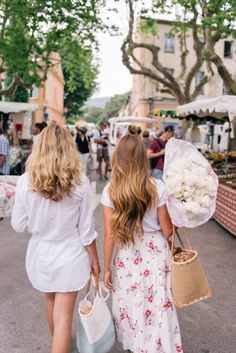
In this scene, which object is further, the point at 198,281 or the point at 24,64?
the point at 24,64

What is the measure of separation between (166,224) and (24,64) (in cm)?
1263

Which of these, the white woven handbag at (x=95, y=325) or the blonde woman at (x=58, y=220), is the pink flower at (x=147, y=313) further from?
the blonde woman at (x=58, y=220)

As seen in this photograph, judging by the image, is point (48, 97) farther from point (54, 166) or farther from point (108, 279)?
point (54, 166)

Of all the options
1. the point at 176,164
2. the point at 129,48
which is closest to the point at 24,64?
the point at 129,48

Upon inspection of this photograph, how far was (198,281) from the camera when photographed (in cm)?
253

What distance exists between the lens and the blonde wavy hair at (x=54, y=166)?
2.29 metres

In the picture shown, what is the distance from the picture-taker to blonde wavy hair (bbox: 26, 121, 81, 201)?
7.52ft

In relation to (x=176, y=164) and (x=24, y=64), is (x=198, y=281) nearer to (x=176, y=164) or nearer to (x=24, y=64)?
(x=176, y=164)

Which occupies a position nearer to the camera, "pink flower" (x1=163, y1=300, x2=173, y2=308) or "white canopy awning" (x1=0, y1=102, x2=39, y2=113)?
"pink flower" (x1=163, y1=300, x2=173, y2=308)

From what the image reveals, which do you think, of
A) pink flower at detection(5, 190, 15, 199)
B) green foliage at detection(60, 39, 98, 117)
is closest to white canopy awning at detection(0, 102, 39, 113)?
green foliage at detection(60, 39, 98, 117)

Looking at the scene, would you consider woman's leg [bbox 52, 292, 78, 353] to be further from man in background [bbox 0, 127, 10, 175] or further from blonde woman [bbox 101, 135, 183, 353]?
man in background [bbox 0, 127, 10, 175]

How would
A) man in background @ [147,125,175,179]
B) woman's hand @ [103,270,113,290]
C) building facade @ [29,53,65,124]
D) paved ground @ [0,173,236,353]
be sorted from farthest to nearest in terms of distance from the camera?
1. building facade @ [29,53,65,124]
2. man in background @ [147,125,175,179]
3. paved ground @ [0,173,236,353]
4. woman's hand @ [103,270,113,290]

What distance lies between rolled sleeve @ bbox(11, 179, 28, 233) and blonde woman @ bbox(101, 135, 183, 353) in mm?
509

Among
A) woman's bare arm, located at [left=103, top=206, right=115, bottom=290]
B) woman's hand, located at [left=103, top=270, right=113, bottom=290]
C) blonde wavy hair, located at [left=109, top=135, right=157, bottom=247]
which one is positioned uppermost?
blonde wavy hair, located at [left=109, top=135, right=157, bottom=247]
